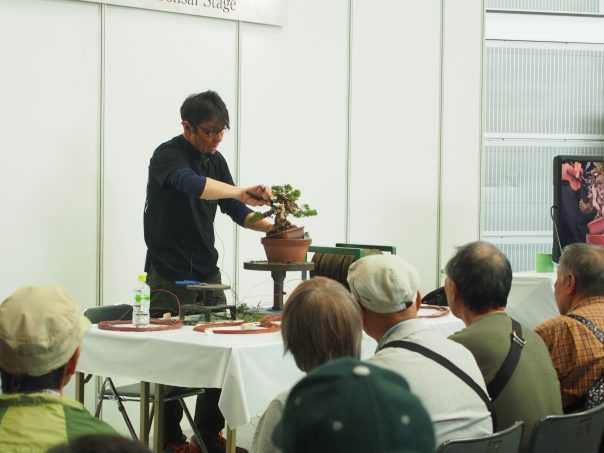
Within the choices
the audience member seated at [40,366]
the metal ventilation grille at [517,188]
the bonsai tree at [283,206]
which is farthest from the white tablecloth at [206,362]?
the metal ventilation grille at [517,188]

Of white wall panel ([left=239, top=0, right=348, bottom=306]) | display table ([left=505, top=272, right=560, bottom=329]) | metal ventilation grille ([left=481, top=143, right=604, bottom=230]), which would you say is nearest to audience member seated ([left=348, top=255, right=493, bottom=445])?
white wall panel ([left=239, top=0, right=348, bottom=306])

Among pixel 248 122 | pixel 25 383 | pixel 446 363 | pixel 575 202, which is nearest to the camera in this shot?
pixel 25 383

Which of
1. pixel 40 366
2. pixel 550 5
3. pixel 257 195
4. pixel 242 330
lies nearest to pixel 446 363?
pixel 40 366

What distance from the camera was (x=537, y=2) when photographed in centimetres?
665

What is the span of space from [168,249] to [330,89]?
215 centimetres

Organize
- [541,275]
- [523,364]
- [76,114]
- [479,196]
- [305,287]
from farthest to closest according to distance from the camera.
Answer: [479,196], [541,275], [76,114], [523,364], [305,287]

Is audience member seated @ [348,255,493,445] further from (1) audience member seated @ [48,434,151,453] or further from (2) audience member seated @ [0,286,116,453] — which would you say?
(1) audience member seated @ [48,434,151,453]

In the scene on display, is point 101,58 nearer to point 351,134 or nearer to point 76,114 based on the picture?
point 76,114

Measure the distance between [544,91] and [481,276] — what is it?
4.40 meters

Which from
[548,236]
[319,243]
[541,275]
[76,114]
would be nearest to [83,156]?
[76,114]

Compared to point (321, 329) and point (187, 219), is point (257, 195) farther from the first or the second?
point (321, 329)

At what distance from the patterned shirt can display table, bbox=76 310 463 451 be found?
84 cm

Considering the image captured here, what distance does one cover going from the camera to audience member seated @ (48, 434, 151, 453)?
894mm

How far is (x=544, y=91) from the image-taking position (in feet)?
22.2
